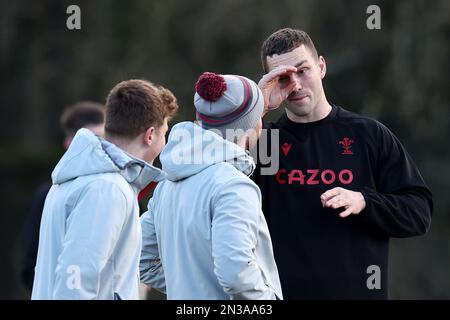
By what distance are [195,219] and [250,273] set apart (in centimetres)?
32

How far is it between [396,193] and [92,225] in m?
1.61

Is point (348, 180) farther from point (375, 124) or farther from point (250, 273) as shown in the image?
point (250, 273)

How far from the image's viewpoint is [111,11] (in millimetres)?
13938

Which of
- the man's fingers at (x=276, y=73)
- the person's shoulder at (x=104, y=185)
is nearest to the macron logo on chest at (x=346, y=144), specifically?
the man's fingers at (x=276, y=73)

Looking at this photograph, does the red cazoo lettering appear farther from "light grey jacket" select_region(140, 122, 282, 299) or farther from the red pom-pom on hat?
the red pom-pom on hat

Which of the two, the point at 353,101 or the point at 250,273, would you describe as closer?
the point at 250,273

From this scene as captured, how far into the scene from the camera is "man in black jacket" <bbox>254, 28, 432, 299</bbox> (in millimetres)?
5059

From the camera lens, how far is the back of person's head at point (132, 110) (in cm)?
457

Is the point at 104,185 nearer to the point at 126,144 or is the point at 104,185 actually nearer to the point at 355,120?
the point at 126,144

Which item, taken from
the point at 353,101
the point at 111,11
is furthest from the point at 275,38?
the point at 111,11

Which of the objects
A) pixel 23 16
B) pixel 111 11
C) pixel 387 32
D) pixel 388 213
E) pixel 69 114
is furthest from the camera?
pixel 23 16

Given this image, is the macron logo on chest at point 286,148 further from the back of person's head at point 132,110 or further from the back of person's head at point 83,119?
the back of person's head at point 83,119
